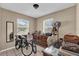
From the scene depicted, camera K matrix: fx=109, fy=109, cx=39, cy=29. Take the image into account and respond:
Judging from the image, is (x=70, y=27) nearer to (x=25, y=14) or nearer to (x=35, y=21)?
(x=35, y=21)

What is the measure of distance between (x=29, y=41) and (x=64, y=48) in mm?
431

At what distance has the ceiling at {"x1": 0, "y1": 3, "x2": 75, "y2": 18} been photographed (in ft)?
4.28

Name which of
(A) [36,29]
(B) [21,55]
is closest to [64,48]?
(A) [36,29]

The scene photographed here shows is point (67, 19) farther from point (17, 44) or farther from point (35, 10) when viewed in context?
point (17, 44)

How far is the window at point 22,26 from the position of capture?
52.8 inches

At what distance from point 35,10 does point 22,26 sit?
0.26m

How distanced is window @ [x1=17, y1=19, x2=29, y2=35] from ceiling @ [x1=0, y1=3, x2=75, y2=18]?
0.11 m

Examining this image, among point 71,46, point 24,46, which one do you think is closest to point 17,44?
point 24,46

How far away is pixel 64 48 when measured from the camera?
1281mm

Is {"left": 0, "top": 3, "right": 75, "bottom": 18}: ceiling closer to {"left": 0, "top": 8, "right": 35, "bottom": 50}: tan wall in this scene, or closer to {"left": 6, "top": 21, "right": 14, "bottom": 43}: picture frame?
{"left": 0, "top": 8, "right": 35, "bottom": 50}: tan wall

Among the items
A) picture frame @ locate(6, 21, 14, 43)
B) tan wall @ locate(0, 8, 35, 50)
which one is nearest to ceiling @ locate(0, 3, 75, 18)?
tan wall @ locate(0, 8, 35, 50)

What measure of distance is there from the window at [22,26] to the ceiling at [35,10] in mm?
105

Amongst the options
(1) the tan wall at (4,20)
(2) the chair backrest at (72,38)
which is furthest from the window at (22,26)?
(2) the chair backrest at (72,38)

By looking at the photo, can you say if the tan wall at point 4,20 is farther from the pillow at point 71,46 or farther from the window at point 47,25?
the pillow at point 71,46
